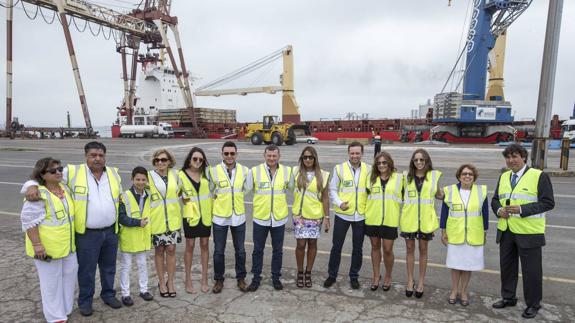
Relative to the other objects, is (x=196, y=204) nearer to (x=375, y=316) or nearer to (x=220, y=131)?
(x=375, y=316)

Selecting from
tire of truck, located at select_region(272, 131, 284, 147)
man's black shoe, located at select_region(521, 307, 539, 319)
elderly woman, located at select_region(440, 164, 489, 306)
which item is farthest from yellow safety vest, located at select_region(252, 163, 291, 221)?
tire of truck, located at select_region(272, 131, 284, 147)

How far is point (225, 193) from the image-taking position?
410 centimetres

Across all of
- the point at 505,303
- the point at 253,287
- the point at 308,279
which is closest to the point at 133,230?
the point at 253,287

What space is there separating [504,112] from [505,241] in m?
32.8

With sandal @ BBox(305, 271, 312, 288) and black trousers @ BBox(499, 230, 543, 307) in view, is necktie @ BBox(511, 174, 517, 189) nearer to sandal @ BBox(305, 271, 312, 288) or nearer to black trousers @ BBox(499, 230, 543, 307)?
black trousers @ BBox(499, 230, 543, 307)

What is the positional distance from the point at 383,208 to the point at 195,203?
220 cm

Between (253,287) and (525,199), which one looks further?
(253,287)

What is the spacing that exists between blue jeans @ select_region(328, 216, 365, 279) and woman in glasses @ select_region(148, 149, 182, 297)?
1.90 metres

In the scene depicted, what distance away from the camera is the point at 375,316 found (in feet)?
11.7

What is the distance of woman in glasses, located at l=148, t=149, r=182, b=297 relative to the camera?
3893mm

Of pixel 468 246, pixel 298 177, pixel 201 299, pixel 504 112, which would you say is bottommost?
pixel 201 299

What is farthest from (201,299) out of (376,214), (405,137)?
(405,137)

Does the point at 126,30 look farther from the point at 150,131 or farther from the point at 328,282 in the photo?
the point at 328,282

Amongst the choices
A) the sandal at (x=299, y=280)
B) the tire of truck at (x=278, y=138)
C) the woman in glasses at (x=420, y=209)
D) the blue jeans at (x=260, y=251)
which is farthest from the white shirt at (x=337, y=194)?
the tire of truck at (x=278, y=138)
